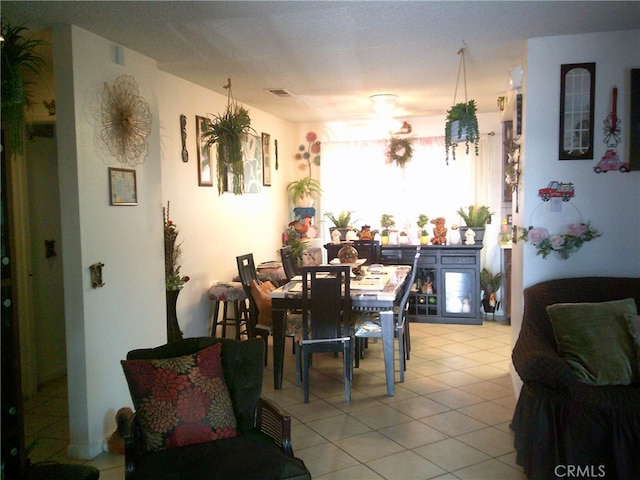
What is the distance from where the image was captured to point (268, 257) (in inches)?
255

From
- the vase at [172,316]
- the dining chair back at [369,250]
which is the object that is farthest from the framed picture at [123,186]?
the dining chair back at [369,250]

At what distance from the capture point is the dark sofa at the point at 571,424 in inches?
99.3

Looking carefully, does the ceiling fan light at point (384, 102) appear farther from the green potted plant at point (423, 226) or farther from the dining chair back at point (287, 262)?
the dining chair back at point (287, 262)

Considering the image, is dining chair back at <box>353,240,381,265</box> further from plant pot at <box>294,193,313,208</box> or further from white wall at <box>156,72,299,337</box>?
white wall at <box>156,72,299,337</box>

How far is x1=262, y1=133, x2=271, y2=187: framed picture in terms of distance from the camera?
6.32 m

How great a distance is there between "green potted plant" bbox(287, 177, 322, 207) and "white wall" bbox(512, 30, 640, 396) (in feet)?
12.3

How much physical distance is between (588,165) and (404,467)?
2233 millimetres

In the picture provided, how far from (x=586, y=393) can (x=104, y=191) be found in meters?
2.86

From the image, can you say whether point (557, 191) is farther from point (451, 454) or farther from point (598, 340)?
point (451, 454)

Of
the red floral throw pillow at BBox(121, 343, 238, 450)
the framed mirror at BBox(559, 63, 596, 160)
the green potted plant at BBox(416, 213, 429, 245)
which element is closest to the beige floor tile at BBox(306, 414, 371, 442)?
the red floral throw pillow at BBox(121, 343, 238, 450)

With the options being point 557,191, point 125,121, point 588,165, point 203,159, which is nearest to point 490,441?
point 557,191

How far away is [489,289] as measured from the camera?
6.35 metres

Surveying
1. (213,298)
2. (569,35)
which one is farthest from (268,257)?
(569,35)

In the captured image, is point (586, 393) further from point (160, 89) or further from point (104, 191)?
point (160, 89)
